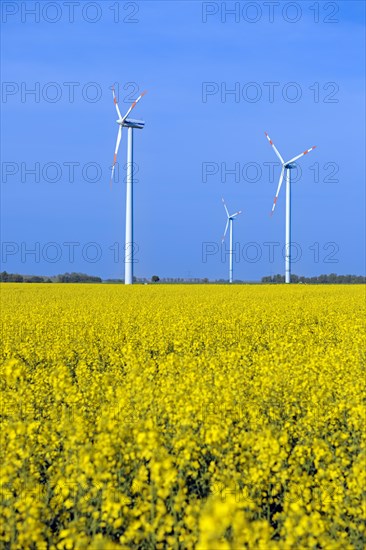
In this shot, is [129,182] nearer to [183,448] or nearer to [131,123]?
[131,123]

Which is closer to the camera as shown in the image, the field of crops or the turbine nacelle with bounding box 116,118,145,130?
the field of crops

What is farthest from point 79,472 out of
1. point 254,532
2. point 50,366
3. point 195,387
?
point 50,366

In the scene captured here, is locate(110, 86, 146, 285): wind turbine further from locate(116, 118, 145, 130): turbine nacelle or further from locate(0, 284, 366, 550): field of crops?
locate(0, 284, 366, 550): field of crops

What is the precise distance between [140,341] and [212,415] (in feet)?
26.9

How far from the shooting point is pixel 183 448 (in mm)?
7242

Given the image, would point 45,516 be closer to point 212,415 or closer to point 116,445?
point 116,445

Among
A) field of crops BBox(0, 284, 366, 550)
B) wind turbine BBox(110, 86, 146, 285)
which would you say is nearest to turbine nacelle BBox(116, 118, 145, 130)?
wind turbine BBox(110, 86, 146, 285)

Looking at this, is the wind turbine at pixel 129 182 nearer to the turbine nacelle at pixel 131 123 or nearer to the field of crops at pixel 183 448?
the turbine nacelle at pixel 131 123

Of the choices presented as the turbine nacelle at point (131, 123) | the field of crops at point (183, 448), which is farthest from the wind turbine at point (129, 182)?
the field of crops at point (183, 448)

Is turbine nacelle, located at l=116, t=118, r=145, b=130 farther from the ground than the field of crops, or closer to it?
farther from the ground

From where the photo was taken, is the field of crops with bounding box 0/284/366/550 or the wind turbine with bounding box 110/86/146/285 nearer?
the field of crops with bounding box 0/284/366/550

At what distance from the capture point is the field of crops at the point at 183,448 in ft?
16.6

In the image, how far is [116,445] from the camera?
6.29 meters

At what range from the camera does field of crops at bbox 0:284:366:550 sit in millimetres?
5059
